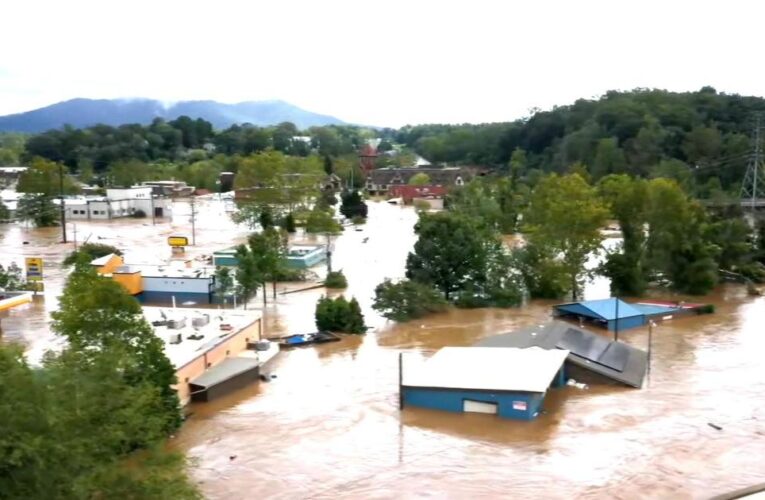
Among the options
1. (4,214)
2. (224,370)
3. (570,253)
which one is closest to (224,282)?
(224,370)

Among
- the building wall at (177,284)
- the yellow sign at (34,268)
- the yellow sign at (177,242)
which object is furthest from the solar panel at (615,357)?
the yellow sign at (177,242)

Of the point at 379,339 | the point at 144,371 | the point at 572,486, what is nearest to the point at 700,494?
the point at 572,486

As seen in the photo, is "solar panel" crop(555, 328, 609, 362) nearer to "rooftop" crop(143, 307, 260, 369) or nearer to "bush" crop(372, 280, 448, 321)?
"bush" crop(372, 280, 448, 321)

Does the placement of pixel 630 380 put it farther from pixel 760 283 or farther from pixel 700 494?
pixel 760 283

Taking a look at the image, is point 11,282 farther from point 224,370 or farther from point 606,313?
point 606,313

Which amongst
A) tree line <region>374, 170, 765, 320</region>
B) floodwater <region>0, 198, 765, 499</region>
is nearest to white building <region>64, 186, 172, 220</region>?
floodwater <region>0, 198, 765, 499</region>

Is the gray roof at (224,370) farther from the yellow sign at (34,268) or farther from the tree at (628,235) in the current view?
the tree at (628,235)
